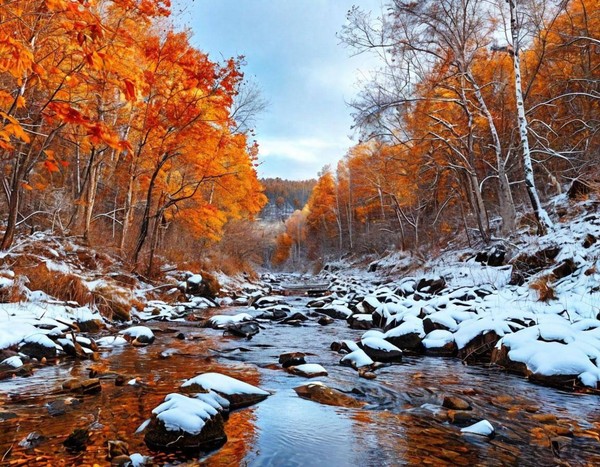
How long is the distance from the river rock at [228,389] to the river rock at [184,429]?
789 millimetres

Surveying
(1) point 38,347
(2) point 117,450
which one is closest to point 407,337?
(2) point 117,450

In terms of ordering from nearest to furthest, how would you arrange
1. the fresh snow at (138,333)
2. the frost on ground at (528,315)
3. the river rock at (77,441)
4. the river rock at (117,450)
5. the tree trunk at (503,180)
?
the river rock at (117,450) < the river rock at (77,441) < the frost on ground at (528,315) < the fresh snow at (138,333) < the tree trunk at (503,180)

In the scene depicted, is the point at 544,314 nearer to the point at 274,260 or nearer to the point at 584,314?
the point at 584,314

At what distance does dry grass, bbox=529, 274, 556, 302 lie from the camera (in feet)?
24.5

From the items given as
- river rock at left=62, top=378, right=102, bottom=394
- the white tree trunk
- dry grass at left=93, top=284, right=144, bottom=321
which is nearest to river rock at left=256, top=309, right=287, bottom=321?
dry grass at left=93, top=284, right=144, bottom=321

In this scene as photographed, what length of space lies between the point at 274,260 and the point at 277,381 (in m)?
63.8

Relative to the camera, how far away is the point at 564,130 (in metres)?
17.6

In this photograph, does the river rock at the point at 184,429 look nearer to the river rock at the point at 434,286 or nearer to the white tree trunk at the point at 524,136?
the white tree trunk at the point at 524,136

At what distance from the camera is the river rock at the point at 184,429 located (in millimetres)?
3100

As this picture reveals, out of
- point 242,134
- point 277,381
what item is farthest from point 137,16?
point 277,381

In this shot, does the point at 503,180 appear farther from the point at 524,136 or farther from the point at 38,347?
the point at 38,347

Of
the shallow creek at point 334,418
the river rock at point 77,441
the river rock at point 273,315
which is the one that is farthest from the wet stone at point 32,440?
the river rock at point 273,315

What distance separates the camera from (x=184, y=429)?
3.15m

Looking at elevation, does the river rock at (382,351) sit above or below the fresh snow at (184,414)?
below
